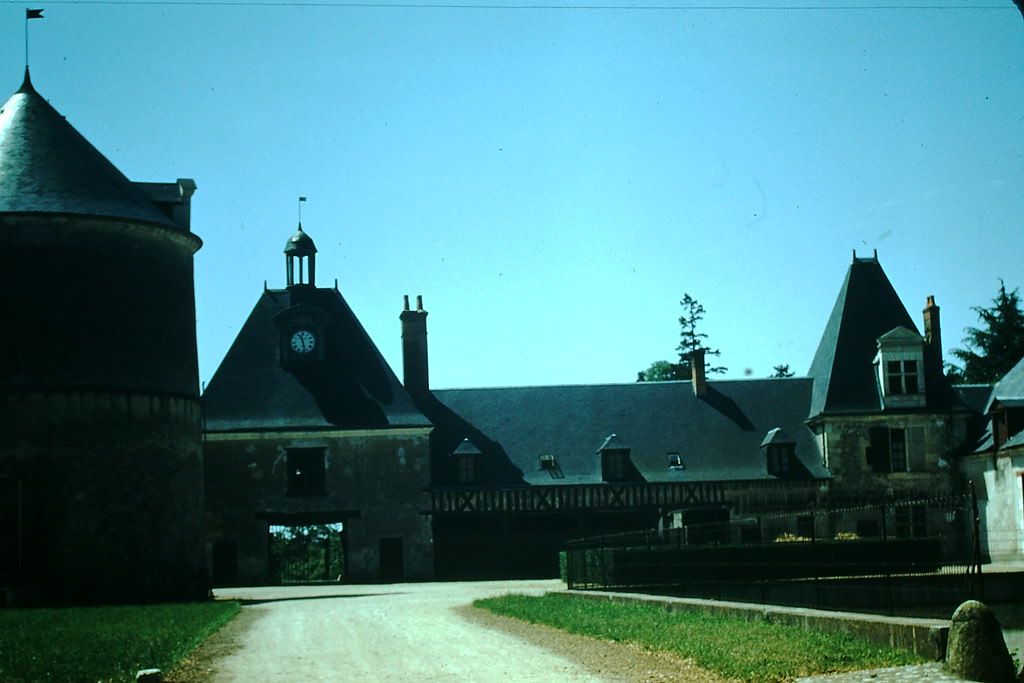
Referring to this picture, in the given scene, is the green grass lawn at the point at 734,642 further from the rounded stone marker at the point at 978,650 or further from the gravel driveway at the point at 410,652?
the rounded stone marker at the point at 978,650

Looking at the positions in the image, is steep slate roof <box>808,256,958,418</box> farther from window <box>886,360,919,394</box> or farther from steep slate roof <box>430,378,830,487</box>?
steep slate roof <box>430,378,830,487</box>

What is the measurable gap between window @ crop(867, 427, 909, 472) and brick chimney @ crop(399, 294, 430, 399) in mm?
14636

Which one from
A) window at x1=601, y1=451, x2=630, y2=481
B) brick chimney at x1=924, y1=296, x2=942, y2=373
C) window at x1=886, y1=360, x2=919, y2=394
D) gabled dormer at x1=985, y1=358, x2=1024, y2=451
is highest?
brick chimney at x1=924, y1=296, x2=942, y2=373

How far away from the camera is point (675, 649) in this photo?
500 inches

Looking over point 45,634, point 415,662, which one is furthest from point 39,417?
point 415,662

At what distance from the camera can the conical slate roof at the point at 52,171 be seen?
28.6m

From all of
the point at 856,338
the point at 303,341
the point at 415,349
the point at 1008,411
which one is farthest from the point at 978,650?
the point at 415,349

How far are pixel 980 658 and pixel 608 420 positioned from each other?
33588 mm

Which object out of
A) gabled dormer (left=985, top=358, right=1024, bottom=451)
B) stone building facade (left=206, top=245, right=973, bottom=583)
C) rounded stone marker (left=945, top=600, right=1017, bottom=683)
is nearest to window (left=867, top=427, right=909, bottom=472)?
stone building facade (left=206, top=245, right=973, bottom=583)

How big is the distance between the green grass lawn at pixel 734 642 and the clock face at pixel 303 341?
79.1 feet

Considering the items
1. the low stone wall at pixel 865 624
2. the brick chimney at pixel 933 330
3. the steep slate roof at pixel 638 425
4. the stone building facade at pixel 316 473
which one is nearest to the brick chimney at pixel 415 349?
the steep slate roof at pixel 638 425

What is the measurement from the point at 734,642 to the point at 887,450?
29.6 metres

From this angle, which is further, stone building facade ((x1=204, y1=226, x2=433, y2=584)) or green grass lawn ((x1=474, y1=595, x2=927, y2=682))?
stone building facade ((x1=204, y1=226, x2=433, y2=584))

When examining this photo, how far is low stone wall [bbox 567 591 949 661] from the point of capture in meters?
11.0
